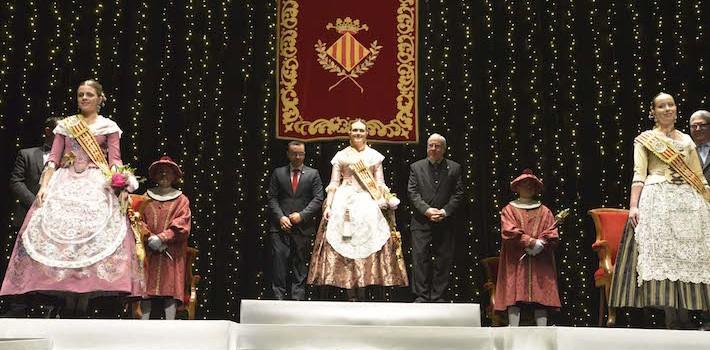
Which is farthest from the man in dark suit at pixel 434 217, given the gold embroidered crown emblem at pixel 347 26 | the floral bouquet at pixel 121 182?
the floral bouquet at pixel 121 182

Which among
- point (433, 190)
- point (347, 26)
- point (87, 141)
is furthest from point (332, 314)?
point (347, 26)

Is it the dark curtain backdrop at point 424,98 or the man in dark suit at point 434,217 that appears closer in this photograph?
the man in dark suit at point 434,217

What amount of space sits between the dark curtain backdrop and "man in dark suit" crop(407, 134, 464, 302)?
98 centimetres

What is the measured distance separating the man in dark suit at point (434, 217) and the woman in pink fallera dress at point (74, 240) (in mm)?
2202

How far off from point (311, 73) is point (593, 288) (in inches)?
119

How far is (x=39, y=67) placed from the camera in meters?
8.17

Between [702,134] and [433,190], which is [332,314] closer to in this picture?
[433,190]

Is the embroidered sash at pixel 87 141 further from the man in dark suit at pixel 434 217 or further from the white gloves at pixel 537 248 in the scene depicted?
the white gloves at pixel 537 248

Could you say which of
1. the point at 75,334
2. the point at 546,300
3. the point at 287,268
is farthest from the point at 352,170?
the point at 75,334

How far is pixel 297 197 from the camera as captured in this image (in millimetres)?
7410

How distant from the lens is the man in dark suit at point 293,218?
285 inches

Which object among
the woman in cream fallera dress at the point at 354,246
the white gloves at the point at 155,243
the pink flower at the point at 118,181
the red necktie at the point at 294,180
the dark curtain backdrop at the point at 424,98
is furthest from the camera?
the dark curtain backdrop at the point at 424,98

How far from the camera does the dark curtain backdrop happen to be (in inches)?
322

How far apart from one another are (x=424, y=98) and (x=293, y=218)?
183 centimetres
